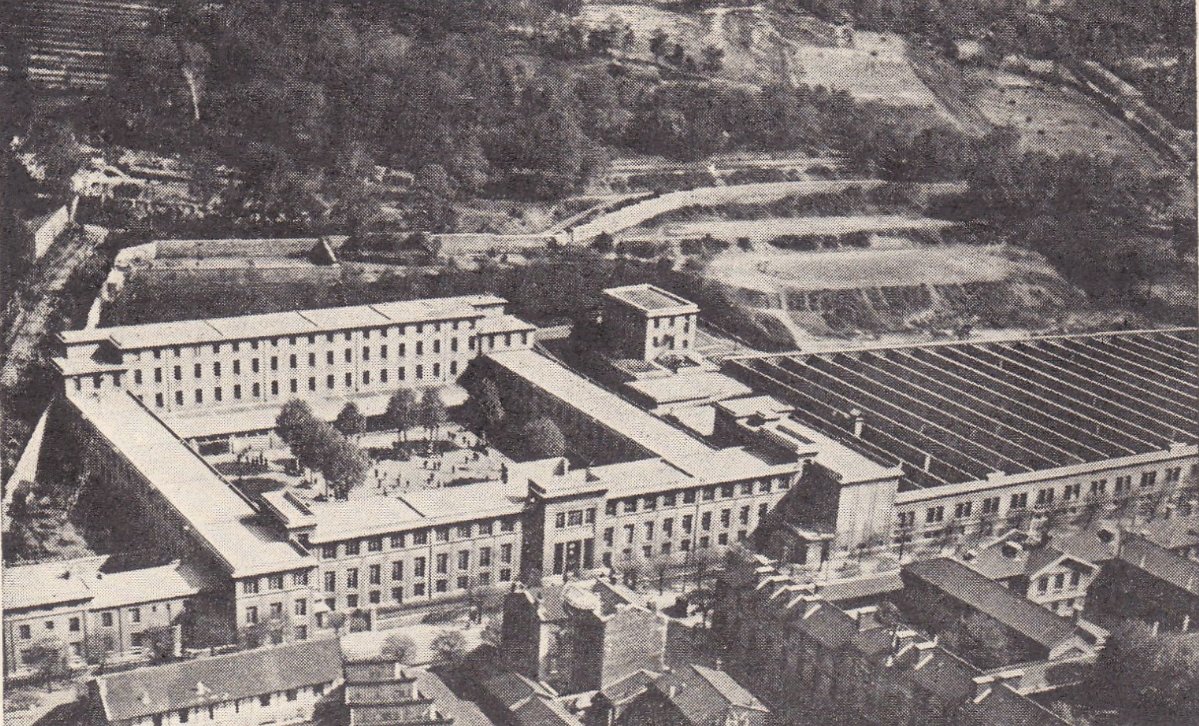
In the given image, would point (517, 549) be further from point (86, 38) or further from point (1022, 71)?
point (1022, 71)

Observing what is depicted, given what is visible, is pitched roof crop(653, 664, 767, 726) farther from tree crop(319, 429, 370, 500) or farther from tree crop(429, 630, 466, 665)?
tree crop(319, 429, 370, 500)

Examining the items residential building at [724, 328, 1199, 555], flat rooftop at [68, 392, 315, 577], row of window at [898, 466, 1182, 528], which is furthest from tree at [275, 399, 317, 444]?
row of window at [898, 466, 1182, 528]

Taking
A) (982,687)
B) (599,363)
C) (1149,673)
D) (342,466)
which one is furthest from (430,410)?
(1149,673)

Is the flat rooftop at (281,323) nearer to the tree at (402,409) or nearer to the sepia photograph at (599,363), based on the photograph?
the sepia photograph at (599,363)

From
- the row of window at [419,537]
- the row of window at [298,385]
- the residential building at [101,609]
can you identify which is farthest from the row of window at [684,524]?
the row of window at [298,385]

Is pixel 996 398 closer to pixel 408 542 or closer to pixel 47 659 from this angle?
pixel 408 542
